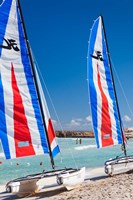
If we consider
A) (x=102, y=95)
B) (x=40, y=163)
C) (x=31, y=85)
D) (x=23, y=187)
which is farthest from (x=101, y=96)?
(x=40, y=163)

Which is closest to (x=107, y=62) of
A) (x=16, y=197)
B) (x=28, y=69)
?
(x=28, y=69)

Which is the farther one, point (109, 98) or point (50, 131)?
point (109, 98)

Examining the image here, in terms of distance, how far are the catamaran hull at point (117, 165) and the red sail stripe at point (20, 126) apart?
4181 millimetres

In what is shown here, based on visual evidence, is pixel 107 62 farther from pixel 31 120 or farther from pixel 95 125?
pixel 31 120

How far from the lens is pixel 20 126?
12.3m

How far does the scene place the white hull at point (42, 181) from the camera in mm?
11570

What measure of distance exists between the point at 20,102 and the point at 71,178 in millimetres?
3300

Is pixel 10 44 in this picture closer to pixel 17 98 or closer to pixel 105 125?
pixel 17 98

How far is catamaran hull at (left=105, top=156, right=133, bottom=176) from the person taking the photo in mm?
14891

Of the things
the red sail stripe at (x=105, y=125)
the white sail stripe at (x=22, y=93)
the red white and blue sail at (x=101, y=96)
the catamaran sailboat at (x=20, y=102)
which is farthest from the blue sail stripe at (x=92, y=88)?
the white sail stripe at (x=22, y=93)

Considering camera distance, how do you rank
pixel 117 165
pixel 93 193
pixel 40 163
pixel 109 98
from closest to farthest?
pixel 93 193 < pixel 117 165 < pixel 109 98 < pixel 40 163

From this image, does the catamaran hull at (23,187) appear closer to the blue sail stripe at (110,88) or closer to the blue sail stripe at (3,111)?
the blue sail stripe at (3,111)

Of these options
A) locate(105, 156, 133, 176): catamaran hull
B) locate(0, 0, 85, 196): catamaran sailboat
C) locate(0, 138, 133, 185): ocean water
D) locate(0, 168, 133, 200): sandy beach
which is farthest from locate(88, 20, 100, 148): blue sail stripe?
locate(0, 0, 85, 196): catamaran sailboat

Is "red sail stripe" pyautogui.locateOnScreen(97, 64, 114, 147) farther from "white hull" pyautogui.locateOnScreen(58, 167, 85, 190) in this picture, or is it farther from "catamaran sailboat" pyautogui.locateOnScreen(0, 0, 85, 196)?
"catamaran sailboat" pyautogui.locateOnScreen(0, 0, 85, 196)
